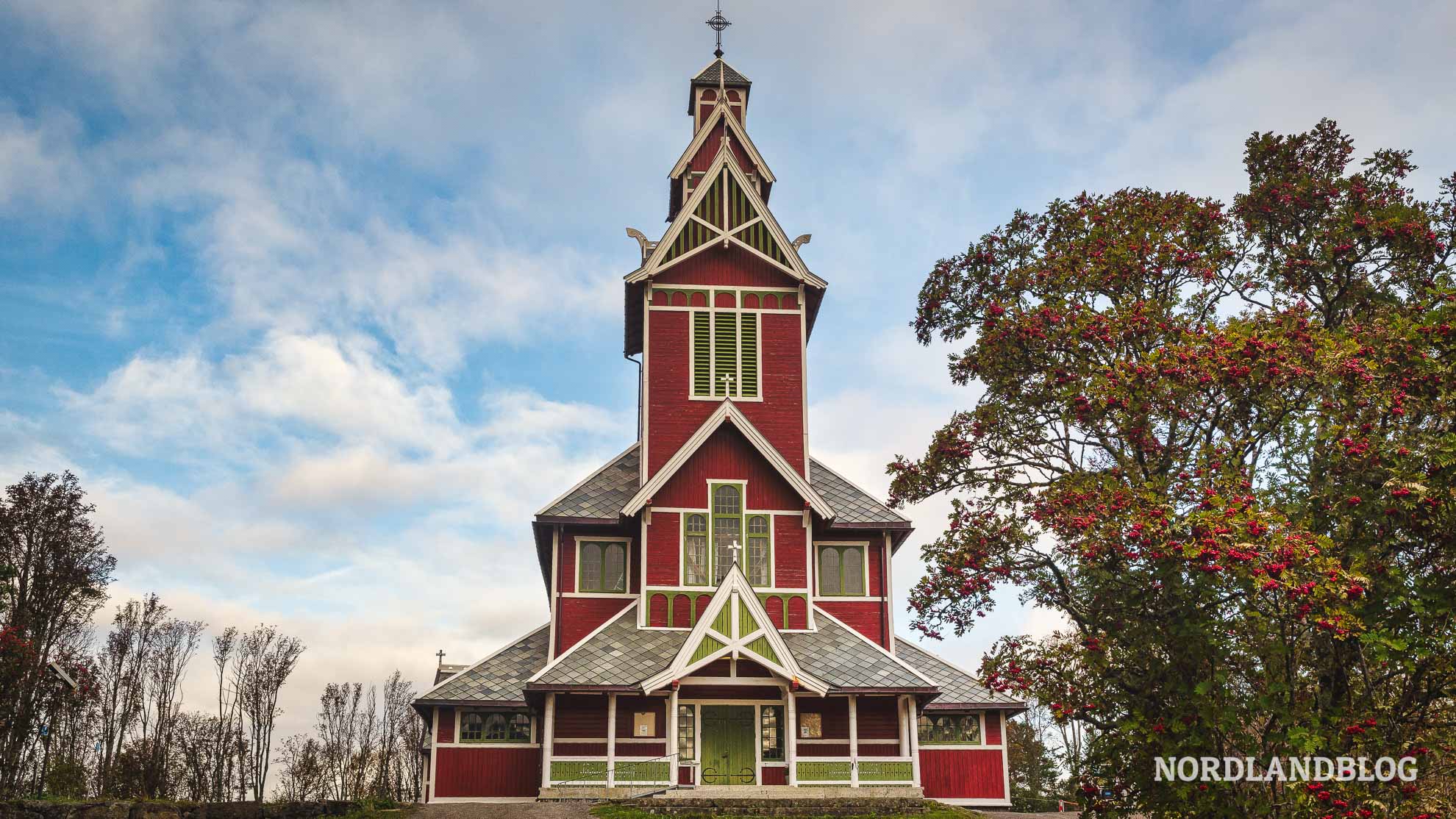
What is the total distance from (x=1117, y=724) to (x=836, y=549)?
48.0ft

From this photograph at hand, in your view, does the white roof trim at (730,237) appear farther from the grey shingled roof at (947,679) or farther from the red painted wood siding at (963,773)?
the red painted wood siding at (963,773)

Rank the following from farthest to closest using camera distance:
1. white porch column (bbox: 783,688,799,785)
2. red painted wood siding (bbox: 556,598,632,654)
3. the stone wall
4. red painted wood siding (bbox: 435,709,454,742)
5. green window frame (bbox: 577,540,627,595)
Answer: green window frame (bbox: 577,540,627,595) < red painted wood siding (bbox: 556,598,632,654) < red painted wood siding (bbox: 435,709,454,742) < white porch column (bbox: 783,688,799,785) < the stone wall

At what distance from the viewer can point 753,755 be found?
25734mm

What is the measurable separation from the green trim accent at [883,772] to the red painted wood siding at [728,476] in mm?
6393

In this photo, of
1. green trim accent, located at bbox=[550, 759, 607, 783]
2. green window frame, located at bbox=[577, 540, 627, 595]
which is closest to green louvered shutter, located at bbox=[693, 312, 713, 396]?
green window frame, located at bbox=[577, 540, 627, 595]

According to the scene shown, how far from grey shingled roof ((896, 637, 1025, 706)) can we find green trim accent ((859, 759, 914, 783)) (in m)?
3.64

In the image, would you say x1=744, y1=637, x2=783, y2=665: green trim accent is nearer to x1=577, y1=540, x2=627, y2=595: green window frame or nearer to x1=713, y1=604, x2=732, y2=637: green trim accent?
x1=713, y1=604, x2=732, y2=637: green trim accent

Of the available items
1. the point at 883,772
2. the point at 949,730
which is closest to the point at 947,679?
the point at 949,730

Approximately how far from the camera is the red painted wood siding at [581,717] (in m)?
25.8

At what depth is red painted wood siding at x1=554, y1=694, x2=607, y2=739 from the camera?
25812mm

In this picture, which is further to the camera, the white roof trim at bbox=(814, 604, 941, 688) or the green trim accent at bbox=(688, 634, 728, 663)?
the white roof trim at bbox=(814, 604, 941, 688)

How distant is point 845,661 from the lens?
25.8 m

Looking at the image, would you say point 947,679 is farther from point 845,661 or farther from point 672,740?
point 672,740

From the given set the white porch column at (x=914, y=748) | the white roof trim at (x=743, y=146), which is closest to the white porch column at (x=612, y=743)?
the white porch column at (x=914, y=748)
